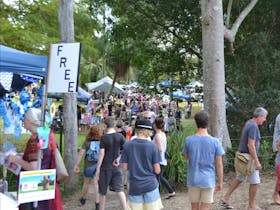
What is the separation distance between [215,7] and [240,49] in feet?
8.77

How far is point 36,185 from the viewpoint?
4086 mm

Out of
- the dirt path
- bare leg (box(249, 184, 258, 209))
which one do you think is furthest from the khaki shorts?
the dirt path

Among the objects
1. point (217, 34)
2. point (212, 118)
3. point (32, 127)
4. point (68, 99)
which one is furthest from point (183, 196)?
point (32, 127)

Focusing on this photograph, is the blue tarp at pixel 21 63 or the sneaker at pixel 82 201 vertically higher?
the blue tarp at pixel 21 63

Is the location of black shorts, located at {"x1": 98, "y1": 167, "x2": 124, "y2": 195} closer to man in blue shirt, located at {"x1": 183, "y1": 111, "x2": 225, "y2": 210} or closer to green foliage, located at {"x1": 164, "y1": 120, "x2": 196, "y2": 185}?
man in blue shirt, located at {"x1": 183, "y1": 111, "x2": 225, "y2": 210}

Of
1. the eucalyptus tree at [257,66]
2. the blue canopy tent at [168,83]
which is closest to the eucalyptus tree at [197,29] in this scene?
the eucalyptus tree at [257,66]

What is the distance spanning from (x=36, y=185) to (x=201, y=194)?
2200 millimetres

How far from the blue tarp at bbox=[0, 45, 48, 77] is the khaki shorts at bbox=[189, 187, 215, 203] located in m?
2.42

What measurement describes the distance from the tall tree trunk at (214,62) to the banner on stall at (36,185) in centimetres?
595

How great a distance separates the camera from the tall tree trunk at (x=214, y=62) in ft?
30.5

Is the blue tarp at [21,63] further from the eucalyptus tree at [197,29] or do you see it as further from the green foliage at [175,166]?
the eucalyptus tree at [197,29]

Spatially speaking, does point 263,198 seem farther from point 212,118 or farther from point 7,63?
point 7,63

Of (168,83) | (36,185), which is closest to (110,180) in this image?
(36,185)

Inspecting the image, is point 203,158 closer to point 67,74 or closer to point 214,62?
point 67,74
